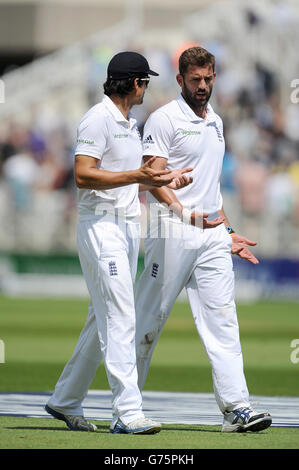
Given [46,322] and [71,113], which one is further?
[71,113]

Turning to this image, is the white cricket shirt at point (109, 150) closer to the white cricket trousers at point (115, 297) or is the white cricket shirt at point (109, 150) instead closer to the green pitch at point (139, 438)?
the white cricket trousers at point (115, 297)

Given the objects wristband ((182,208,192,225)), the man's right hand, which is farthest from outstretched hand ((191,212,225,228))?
the man's right hand

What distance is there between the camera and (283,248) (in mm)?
21891

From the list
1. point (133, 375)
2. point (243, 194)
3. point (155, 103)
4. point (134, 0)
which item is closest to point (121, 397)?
point (133, 375)

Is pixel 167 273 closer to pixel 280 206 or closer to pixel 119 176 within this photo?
pixel 119 176

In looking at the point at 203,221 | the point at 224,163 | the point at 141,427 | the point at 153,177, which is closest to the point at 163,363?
the point at 203,221

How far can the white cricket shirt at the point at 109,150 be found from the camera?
689cm

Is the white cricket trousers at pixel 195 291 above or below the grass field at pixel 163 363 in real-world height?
above

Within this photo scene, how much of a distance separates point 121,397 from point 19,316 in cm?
1235

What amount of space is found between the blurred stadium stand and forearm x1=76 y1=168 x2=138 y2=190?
13945 millimetres

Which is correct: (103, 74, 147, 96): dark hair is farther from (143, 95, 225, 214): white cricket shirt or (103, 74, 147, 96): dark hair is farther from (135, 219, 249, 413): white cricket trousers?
(135, 219, 249, 413): white cricket trousers

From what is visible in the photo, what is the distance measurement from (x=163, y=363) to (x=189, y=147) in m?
5.96

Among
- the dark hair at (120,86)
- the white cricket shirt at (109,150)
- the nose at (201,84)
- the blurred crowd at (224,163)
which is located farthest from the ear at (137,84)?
the blurred crowd at (224,163)

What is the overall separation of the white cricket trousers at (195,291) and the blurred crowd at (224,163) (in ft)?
43.1
